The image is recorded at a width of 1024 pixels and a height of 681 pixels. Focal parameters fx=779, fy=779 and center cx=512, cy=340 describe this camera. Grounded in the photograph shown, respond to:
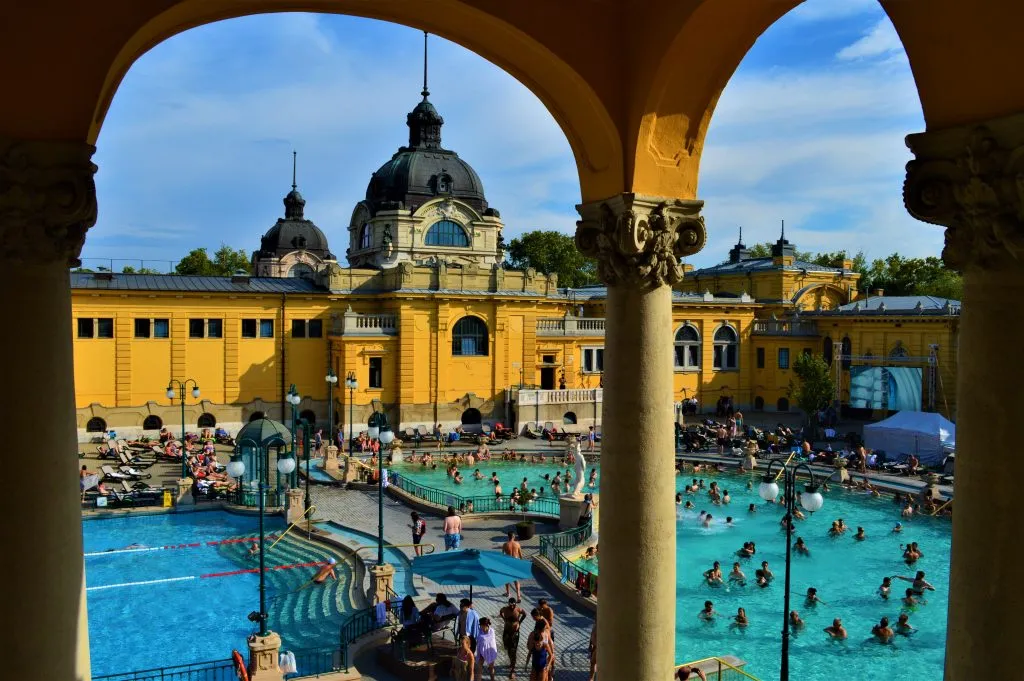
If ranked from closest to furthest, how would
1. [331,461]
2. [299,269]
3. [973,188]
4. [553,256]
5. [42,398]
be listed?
[973,188], [42,398], [331,461], [299,269], [553,256]

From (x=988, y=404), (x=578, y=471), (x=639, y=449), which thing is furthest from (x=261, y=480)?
(x=988, y=404)

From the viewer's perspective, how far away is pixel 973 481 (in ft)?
11.5

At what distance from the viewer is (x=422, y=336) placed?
134 ft

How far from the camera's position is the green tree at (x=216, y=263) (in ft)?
286

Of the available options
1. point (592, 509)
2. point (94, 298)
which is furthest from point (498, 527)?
point (94, 298)

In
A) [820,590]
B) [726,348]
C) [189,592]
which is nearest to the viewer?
[189,592]

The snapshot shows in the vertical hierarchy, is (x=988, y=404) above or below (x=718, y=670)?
above

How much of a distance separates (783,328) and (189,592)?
4049cm

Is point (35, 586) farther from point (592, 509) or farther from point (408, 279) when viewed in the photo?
point (408, 279)

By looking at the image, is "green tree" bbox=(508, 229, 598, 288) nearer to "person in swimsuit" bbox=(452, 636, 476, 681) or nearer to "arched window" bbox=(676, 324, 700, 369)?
"arched window" bbox=(676, 324, 700, 369)

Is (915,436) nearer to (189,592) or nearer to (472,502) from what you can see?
(472,502)

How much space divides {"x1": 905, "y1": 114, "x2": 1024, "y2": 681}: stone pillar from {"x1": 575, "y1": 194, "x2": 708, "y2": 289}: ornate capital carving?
206 cm

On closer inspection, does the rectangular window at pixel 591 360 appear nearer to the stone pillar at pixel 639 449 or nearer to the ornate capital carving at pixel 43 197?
the stone pillar at pixel 639 449

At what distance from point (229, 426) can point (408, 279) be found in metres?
11.7
